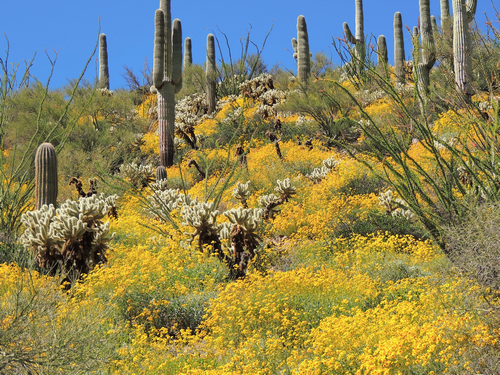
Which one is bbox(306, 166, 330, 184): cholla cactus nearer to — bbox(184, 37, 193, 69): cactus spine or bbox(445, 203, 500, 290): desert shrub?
bbox(445, 203, 500, 290): desert shrub

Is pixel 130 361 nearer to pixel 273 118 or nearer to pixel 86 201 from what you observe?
pixel 86 201

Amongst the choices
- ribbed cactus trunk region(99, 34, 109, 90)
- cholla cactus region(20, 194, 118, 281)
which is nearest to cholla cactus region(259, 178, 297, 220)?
cholla cactus region(20, 194, 118, 281)

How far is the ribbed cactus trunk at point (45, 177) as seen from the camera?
9492 millimetres

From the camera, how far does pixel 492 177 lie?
21.9 ft

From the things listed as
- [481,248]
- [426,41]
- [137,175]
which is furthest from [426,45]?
[481,248]

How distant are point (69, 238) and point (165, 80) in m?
9.93

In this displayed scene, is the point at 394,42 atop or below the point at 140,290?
atop

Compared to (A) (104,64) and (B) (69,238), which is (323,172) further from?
(A) (104,64)

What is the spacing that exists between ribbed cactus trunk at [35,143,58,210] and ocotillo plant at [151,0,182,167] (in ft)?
22.6

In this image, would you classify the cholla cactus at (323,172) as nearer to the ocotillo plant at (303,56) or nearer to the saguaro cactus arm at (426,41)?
the saguaro cactus arm at (426,41)

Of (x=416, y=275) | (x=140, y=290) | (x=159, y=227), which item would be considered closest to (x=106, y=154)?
(x=159, y=227)

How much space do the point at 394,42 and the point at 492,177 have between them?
64.3ft

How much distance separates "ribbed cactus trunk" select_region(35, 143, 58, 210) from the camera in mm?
9492

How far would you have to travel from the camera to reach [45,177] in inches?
375
